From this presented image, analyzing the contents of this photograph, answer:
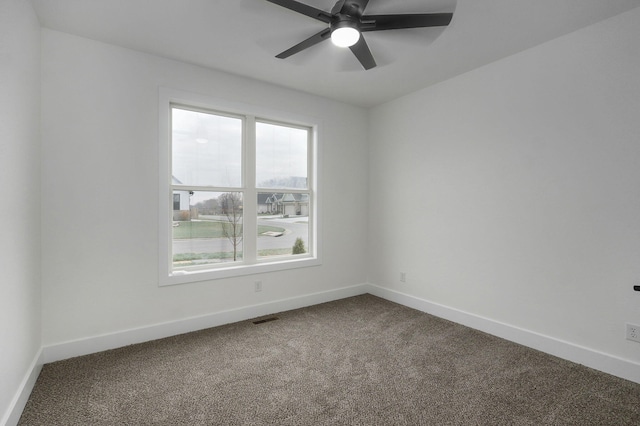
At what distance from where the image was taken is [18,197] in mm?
1940

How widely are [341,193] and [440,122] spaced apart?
1449 millimetres

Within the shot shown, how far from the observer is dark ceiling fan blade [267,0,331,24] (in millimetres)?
1787

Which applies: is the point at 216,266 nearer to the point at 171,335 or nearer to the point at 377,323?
the point at 171,335

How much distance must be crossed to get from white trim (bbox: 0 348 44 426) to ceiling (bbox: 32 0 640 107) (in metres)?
2.43

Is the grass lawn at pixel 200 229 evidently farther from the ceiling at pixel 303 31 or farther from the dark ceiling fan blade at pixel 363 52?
the dark ceiling fan blade at pixel 363 52

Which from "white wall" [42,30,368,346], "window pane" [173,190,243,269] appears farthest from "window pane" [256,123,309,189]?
"white wall" [42,30,368,346]

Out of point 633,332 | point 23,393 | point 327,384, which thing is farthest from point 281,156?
point 633,332

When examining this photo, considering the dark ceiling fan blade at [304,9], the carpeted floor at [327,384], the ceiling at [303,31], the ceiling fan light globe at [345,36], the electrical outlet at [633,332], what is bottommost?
the carpeted floor at [327,384]

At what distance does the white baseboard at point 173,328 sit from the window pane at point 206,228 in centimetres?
56

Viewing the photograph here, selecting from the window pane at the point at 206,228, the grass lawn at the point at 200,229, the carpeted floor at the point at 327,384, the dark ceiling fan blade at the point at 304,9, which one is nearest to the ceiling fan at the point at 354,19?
the dark ceiling fan blade at the point at 304,9

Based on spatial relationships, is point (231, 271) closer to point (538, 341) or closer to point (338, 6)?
point (338, 6)

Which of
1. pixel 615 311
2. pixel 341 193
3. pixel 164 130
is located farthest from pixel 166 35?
pixel 615 311

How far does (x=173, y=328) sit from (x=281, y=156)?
2159mm

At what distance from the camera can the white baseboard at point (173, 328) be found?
2.55 m
